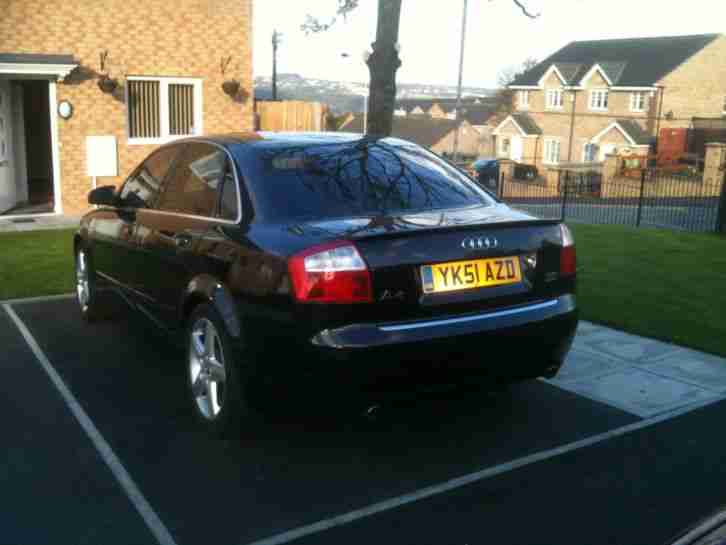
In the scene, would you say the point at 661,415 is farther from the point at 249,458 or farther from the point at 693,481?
the point at 249,458

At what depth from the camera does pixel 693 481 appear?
406cm

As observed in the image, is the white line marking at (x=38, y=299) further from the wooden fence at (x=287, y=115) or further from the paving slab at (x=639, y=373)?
the wooden fence at (x=287, y=115)

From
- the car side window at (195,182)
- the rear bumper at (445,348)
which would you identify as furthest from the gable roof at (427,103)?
the rear bumper at (445,348)

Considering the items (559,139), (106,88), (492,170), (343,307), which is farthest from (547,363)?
(559,139)

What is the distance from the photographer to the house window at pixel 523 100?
7075 cm

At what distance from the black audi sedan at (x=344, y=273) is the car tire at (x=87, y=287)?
166cm

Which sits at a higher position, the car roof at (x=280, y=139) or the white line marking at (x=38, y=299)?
the car roof at (x=280, y=139)

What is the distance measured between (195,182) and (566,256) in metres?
2.36

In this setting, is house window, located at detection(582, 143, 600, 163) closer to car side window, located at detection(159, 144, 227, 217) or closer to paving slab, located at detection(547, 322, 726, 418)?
paving slab, located at detection(547, 322, 726, 418)

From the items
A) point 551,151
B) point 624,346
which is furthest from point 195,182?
point 551,151

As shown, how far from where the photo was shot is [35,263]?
398 inches

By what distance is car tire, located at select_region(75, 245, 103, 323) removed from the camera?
691cm

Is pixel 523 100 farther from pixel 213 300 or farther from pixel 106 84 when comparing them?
pixel 213 300

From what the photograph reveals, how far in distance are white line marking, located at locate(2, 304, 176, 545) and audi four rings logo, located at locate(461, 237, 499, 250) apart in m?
1.94
